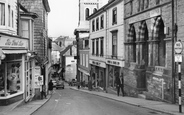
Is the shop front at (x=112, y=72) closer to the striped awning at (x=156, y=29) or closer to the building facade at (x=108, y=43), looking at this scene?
the building facade at (x=108, y=43)

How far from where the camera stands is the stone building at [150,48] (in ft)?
52.3

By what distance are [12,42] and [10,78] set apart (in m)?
2.81

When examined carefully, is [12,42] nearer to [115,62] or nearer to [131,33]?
[131,33]

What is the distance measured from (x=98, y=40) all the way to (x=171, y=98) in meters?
21.0

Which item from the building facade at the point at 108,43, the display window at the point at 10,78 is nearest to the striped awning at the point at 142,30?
the building facade at the point at 108,43

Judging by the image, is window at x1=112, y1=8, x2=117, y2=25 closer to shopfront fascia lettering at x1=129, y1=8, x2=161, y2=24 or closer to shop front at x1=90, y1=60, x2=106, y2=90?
shopfront fascia lettering at x1=129, y1=8, x2=161, y2=24

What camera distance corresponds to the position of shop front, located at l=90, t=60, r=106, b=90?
33.2 meters

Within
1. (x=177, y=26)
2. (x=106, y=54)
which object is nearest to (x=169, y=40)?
(x=177, y=26)

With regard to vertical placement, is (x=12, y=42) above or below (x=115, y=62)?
above

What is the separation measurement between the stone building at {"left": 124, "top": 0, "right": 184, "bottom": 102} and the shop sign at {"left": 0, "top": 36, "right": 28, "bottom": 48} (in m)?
8.85

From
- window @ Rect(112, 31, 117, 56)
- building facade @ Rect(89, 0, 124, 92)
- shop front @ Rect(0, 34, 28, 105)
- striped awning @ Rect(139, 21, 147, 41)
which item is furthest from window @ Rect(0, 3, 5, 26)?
window @ Rect(112, 31, 117, 56)

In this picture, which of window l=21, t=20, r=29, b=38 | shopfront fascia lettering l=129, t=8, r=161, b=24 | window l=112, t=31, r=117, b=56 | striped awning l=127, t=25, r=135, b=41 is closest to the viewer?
shopfront fascia lettering l=129, t=8, r=161, b=24

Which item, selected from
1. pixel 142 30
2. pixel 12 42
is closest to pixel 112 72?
pixel 142 30

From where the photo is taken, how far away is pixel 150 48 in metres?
18.8
